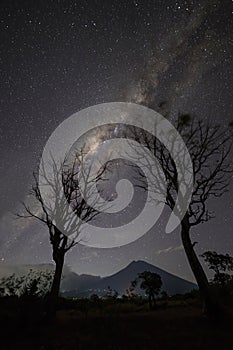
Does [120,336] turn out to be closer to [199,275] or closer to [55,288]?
[199,275]

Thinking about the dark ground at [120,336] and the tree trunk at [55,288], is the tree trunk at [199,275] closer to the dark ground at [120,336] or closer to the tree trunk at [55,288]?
the dark ground at [120,336]

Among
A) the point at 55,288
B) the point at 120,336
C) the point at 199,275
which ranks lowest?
the point at 120,336

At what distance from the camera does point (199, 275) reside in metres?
12.8

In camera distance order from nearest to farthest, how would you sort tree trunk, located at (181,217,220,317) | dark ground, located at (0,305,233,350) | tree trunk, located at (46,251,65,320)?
1. dark ground, located at (0,305,233,350)
2. tree trunk, located at (181,217,220,317)
3. tree trunk, located at (46,251,65,320)

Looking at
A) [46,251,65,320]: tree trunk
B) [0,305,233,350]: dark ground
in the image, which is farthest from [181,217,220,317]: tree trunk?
[46,251,65,320]: tree trunk

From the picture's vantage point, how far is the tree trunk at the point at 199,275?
38.5ft

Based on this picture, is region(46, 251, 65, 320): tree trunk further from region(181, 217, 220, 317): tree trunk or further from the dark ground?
region(181, 217, 220, 317): tree trunk

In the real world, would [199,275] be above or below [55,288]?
above

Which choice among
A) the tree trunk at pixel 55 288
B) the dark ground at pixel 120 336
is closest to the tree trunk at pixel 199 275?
the dark ground at pixel 120 336

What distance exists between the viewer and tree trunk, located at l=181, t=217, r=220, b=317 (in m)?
11.8

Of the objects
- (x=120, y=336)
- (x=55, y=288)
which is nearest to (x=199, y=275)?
(x=120, y=336)

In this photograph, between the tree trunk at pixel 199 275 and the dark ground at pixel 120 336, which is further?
the tree trunk at pixel 199 275

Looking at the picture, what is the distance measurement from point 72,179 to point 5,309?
30.1ft

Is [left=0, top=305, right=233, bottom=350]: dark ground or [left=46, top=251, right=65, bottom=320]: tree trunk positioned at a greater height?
[left=46, top=251, right=65, bottom=320]: tree trunk
